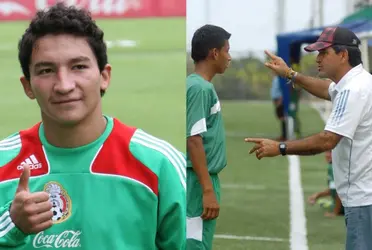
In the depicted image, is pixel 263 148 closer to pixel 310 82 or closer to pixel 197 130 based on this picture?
pixel 197 130

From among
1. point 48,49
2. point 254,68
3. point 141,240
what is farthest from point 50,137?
point 254,68

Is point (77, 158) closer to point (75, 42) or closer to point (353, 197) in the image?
point (75, 42)

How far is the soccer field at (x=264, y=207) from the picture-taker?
18.4ft

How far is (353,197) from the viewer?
3324 mm

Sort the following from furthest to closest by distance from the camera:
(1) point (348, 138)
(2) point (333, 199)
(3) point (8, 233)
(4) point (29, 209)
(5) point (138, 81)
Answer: (5) point (138, 81) < (2) point (333, 199) < (1) point (348, 138) < (3) point (8, 233) < (4) point (29, 209)

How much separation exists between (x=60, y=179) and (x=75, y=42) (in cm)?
29

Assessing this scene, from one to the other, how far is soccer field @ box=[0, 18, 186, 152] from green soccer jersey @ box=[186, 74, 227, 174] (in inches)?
187

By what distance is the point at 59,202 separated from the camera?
1.70 metres

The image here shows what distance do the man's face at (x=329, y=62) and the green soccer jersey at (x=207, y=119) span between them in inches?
18.5

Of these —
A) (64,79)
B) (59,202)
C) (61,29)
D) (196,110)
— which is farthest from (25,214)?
(196,110)

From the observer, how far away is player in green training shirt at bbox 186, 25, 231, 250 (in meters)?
3.40

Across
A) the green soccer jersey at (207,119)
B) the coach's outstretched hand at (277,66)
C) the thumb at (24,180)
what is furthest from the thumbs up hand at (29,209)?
the coach's outstretched hand at (277,66)

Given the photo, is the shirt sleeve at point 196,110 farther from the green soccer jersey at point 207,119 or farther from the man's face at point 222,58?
the man's face at point 222,58

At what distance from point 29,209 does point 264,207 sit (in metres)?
5.52
